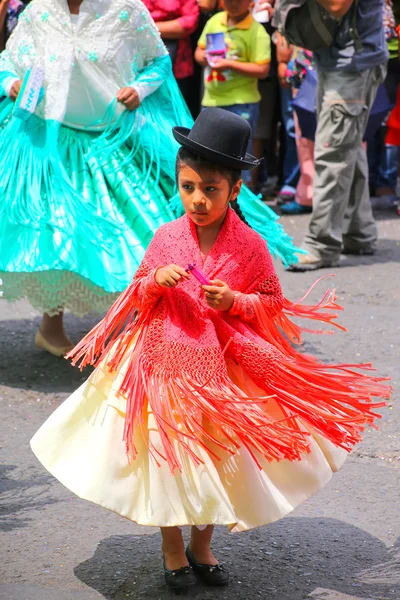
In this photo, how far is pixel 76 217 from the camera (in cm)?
459

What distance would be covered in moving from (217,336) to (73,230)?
1.75 metres

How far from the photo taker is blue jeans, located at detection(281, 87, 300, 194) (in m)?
8.65

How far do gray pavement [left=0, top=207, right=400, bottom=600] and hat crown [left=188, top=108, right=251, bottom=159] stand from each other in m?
1.22

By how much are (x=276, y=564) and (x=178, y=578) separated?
36 centimetres

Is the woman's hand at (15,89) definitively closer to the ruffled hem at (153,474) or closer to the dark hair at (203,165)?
the dark hair at (203,165)

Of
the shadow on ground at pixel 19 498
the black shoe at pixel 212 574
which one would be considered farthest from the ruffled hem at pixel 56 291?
the black shoe at pixel 212 574

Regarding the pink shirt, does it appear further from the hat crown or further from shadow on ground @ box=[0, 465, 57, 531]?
the hat crown

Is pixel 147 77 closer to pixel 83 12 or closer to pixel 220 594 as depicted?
pixel 83 12

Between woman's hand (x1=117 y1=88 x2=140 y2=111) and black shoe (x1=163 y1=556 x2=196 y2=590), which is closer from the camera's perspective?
black shoe (x1=163 y1=556 x2=196 y2=590)

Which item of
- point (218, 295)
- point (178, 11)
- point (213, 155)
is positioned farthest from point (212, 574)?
point (178, 11)

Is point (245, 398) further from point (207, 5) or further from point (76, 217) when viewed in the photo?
point (207, 5)

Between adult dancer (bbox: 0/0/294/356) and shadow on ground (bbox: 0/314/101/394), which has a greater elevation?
adult dancer (bbox: 0/0/294/356)

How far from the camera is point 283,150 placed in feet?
30.7

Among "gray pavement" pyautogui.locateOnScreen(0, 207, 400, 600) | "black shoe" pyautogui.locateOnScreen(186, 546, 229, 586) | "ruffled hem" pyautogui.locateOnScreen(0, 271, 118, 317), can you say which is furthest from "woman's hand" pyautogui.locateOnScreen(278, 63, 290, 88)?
"black shoe" pyautogui.locateOnScreen(186, 546, 229, 586)
